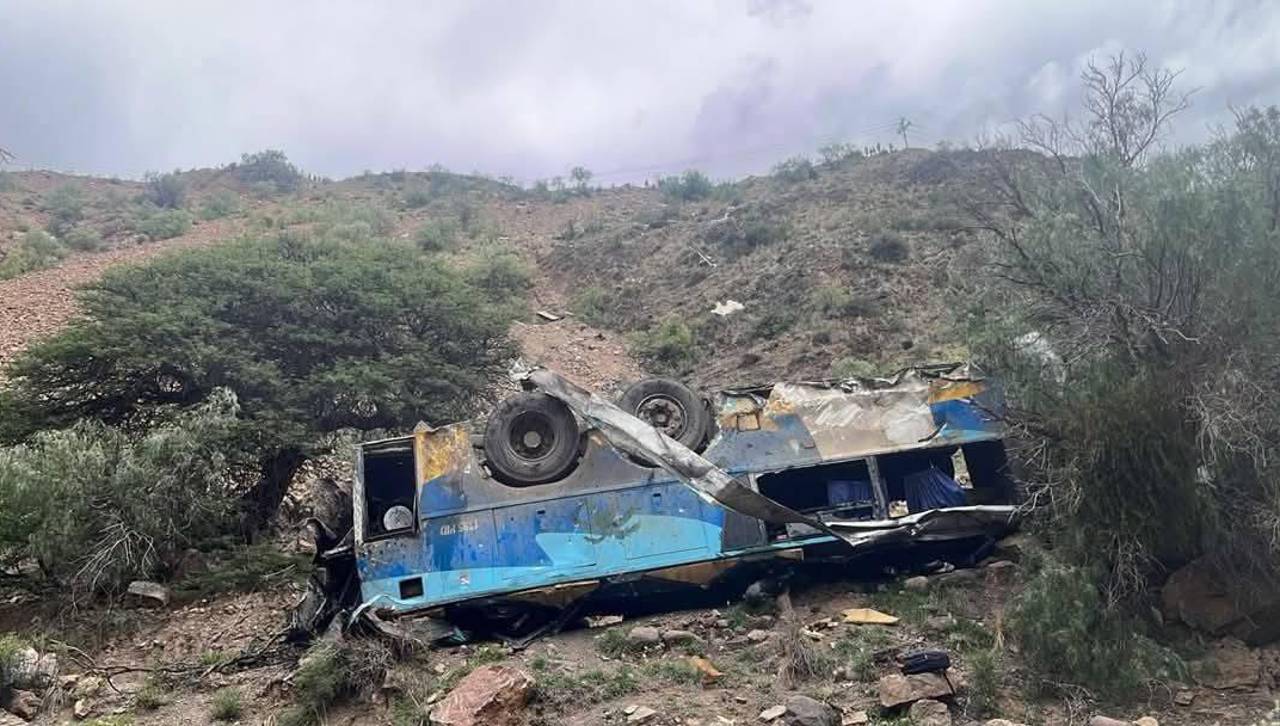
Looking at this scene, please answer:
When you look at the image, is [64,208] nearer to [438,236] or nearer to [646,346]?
[438,236]

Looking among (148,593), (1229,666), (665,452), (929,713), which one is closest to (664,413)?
(665,452)

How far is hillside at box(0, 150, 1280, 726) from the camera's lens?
7.22 m

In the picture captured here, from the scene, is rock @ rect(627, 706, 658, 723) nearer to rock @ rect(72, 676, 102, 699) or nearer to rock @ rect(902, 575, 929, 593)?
rock @ rect(902, 575, 929, 593)

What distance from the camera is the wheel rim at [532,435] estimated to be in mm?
9070

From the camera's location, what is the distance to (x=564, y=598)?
8695mm

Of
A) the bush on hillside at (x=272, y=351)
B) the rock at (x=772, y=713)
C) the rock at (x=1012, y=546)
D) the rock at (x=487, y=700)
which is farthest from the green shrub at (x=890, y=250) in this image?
the rock at (x=487, y=700)

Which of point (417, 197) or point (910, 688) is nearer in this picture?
point (910, 688)

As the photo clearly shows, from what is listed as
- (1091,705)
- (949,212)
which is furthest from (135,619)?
(949,212)

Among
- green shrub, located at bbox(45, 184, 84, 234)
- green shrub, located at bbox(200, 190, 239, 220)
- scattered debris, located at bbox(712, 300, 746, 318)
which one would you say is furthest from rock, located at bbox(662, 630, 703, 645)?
green shrub, located at bbox(200, 190, 239, 220)

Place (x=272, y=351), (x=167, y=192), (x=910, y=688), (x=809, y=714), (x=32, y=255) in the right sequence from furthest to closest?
(x=167, y=192), (x=32, y=255), (x=272, y=351), (x=910, y=688), (x=809, y=714)

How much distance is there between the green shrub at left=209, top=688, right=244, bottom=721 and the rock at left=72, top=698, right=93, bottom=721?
3.77ft

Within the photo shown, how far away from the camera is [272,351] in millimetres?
15844

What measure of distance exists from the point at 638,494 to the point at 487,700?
8.33ft

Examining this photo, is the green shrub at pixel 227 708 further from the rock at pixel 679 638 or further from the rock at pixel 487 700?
the rock at pixel 679 638
